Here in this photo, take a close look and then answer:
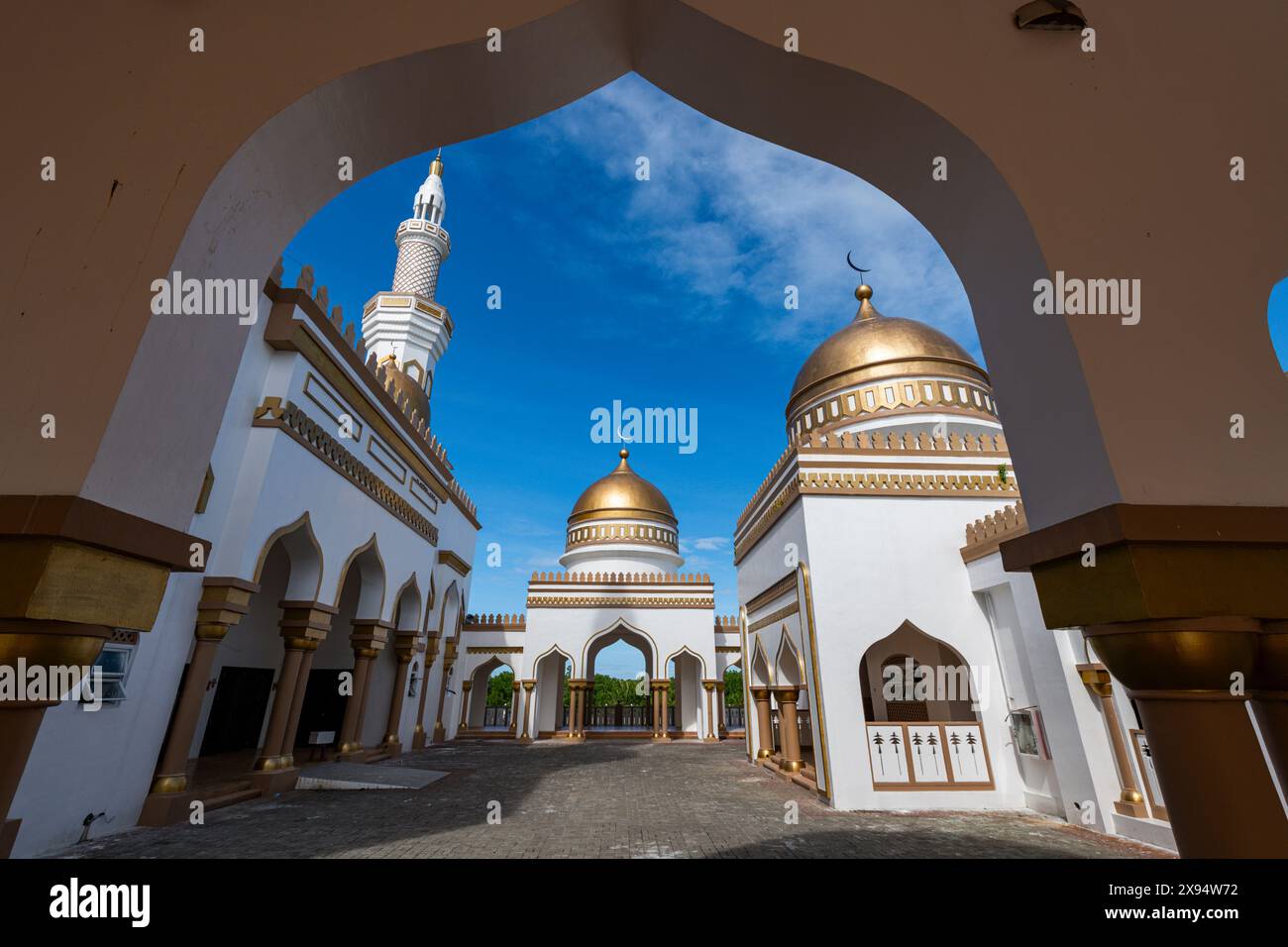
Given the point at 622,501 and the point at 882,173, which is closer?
the point at 882,173

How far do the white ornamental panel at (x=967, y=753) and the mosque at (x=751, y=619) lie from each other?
0.02 metres

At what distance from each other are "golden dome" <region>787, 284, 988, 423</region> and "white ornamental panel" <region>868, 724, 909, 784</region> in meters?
6.85

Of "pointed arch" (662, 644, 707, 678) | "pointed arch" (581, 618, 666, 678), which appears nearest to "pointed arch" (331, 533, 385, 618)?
"pointed arch" (581, 618, 666, 678)

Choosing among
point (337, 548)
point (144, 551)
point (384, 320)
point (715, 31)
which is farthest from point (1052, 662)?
point (384, 320)

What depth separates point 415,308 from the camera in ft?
53.4

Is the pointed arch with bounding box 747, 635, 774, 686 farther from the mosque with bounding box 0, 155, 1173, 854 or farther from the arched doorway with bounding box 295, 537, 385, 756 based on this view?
the arched doorway with bounding box 295, 537, 385, 756

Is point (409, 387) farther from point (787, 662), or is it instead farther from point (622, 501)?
point (787, 662)

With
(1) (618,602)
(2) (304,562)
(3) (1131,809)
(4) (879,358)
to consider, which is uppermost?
(4) (879,358)

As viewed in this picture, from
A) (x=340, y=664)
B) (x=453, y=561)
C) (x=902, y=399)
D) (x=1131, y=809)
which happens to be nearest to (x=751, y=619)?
(x=902, y=399)

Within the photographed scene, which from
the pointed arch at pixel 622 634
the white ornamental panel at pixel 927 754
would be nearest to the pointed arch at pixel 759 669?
the white ornamental panel at pixel 927 754

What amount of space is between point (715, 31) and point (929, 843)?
6.71 metres

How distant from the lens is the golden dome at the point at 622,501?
71.7 feet

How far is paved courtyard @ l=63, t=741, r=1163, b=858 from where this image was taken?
197 inches

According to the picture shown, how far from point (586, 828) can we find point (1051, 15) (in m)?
6.84
